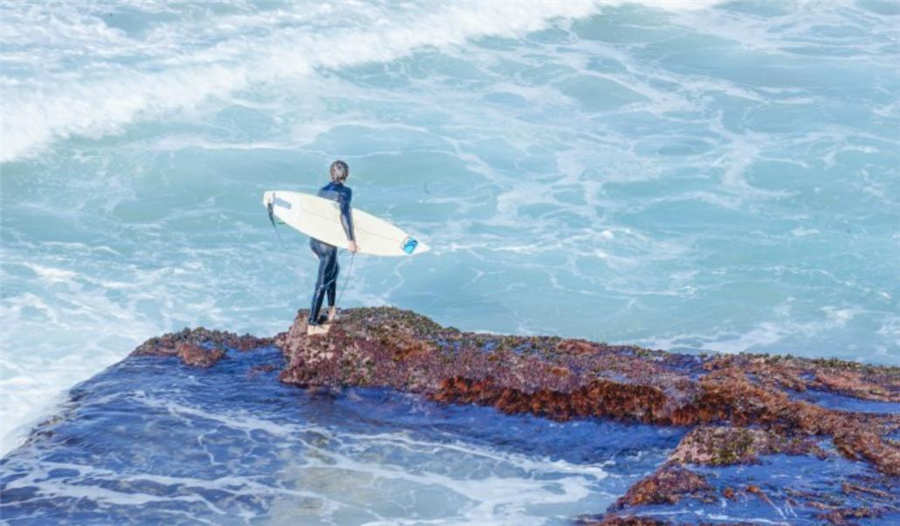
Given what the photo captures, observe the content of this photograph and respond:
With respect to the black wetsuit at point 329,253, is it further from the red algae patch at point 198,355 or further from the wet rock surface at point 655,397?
the red algae patch at point 198,355

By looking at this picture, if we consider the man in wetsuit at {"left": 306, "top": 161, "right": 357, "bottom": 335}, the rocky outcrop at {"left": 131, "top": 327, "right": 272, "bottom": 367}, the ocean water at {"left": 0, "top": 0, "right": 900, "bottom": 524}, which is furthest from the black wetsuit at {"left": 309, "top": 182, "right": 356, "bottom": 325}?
the ocean water at {"left": 0, "top": 0, "right": 900, "bottom": 524}

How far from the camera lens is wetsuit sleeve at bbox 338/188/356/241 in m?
11.2

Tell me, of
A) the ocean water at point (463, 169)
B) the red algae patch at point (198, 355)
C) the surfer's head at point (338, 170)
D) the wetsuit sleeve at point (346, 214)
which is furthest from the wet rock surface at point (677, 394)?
the ocean water at point (463, 169)

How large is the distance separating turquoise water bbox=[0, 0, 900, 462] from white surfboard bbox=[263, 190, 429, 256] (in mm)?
2988

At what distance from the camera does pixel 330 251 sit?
460 inches

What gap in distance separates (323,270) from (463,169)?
11.2 metres

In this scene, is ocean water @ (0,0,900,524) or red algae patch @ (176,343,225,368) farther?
ocean water @ (0,0,900,524)

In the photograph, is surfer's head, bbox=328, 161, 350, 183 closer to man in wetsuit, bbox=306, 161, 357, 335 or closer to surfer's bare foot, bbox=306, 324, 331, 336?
man in wetsuit, bbox=306, 161, 357, 335

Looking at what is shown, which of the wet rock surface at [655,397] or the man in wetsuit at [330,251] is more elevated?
the man in wetsuit at [330,251]

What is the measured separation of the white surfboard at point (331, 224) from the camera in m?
11.6

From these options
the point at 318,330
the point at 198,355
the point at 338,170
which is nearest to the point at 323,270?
the point at 318,330

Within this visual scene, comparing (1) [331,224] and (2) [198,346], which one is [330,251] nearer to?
(1) [331,224]

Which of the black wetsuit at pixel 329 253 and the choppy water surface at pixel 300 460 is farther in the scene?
the black wetsuit at pixel 329 253

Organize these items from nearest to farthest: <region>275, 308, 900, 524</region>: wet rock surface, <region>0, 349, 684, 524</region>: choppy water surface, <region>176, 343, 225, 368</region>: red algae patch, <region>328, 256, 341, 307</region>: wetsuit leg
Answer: <region>275, 308, 900, 524</region>: wet rock surface, <region>0, 349, 684, 524</region>: choppy water surface, <region>328, 256, 341, 307</region>: wetsuit leg, <region>176, 343, 225, 368</region>: red algae patch
